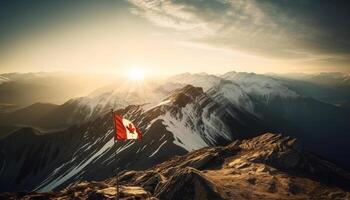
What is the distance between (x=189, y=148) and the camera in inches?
6073

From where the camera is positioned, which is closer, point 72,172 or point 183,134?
point 72,172

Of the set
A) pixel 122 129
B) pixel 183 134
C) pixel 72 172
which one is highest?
pixel 122 129

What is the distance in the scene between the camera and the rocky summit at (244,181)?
50906 mm

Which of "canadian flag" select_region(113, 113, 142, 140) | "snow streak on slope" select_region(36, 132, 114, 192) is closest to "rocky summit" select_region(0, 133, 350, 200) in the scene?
"canadian flag" select_region(113, 113, 142, 140)

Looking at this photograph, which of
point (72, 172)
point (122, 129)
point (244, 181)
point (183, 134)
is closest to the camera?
point (122, 129)

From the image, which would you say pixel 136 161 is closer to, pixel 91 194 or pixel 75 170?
pixel 75 170

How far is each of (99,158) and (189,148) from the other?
47.0 metres

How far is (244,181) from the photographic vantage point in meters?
58.4

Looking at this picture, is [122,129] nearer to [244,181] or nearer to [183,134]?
[244,181]

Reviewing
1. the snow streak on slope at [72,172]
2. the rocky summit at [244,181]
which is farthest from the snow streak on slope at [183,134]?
the rocky summit at [244,181]

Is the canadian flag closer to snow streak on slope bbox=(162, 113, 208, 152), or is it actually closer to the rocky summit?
the rocky summit

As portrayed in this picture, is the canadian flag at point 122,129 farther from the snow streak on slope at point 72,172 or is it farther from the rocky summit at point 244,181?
the snow streak on slope at point 72,172

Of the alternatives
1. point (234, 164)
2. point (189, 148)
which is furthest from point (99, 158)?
point (234, 164)

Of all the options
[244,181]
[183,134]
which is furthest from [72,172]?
[244,181]
